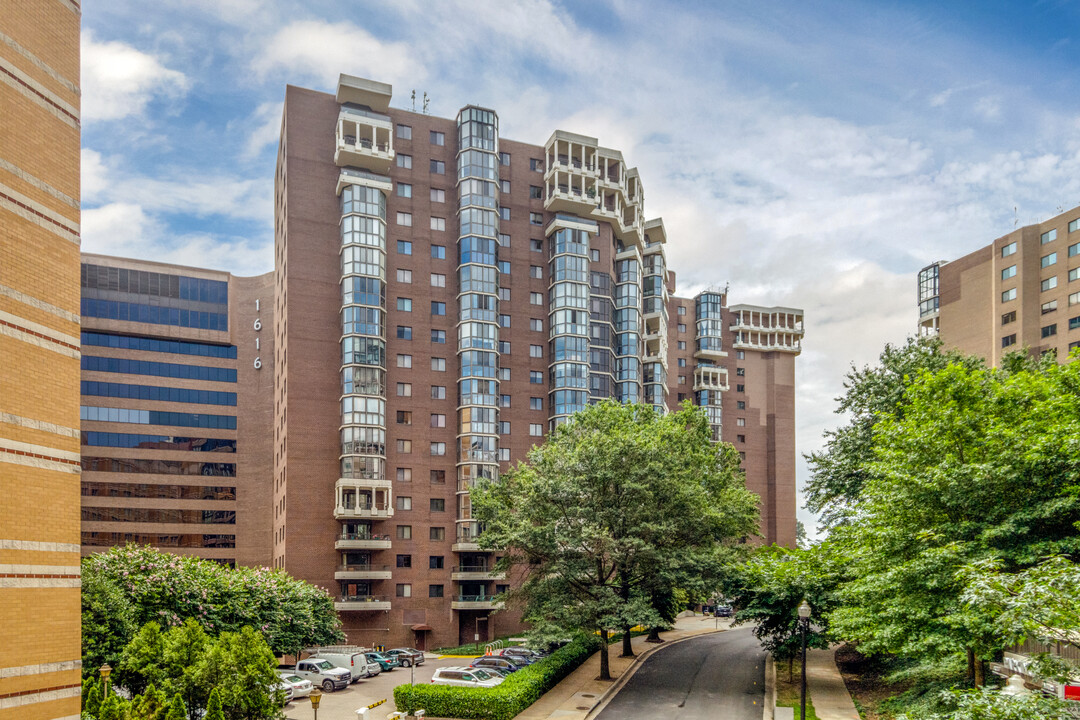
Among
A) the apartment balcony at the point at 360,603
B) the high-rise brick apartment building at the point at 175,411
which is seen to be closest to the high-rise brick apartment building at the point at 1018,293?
the apartment balcony at the point at 360,603

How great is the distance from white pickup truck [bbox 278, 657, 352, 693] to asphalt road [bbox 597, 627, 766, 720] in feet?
49.9

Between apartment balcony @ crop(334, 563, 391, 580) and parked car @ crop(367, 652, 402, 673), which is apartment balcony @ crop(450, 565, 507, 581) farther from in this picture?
parked car @ crop(367, 652, 402, 673)

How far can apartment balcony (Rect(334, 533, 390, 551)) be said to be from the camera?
64.1 meters

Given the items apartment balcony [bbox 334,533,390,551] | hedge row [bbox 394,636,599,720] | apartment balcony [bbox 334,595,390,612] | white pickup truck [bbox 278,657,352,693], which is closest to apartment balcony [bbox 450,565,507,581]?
apartment balcony [bbox 334,595,390,612]

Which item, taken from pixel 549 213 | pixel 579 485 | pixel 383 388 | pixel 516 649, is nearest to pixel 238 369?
pixel 383 388

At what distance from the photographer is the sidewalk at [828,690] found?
32.3 m

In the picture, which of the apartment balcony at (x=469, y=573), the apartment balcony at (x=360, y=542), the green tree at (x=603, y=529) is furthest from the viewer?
the apartment balcony at (x=469, y=573)

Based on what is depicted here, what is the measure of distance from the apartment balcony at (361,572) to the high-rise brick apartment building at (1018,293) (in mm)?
63911

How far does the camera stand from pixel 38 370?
1594cm

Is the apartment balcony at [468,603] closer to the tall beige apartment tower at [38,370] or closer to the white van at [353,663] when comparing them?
the white van at [353,663]

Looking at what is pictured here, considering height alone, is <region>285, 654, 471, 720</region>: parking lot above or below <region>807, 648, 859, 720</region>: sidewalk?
below

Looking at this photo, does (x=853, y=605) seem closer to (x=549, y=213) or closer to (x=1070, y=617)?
(x=1070, y=617)

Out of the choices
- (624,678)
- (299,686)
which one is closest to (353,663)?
(299,686)

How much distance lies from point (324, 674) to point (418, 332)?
113ft
